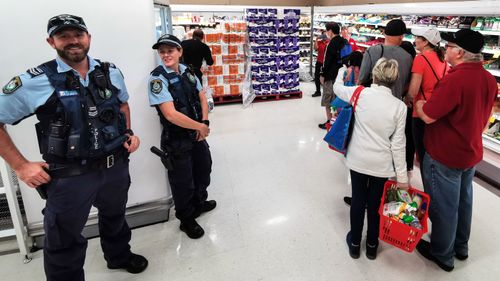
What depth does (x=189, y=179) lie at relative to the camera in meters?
A: 2.65

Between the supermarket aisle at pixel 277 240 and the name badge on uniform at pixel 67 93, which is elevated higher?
the name badge on uniform at pixel 67 93

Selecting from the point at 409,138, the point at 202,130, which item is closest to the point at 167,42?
the point at 202,130

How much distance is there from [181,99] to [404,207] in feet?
6.01

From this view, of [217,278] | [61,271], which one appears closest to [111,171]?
[61,271]

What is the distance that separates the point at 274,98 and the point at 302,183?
3.86 metres

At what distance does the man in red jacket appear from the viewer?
6.32 ft

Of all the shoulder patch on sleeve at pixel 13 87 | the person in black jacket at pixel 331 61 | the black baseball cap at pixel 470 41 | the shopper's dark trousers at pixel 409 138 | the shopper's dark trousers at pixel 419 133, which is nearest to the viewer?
the shoulder patch on sleeve at pixel 13 87

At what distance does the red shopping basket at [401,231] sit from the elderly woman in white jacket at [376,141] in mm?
111

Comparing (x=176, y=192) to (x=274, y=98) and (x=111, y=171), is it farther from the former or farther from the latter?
(x=274, y=98)

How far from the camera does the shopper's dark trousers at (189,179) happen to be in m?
2.58

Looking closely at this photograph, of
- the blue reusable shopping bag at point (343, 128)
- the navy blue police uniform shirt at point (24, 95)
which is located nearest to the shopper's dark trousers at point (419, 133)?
the blue reusable shopping bag at point (343, 128)

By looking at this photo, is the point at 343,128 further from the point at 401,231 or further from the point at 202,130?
the point at 202,130

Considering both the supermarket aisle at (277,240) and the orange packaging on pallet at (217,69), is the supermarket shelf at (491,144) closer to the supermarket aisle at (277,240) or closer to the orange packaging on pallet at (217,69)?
the supermarket aisle at (277,240)

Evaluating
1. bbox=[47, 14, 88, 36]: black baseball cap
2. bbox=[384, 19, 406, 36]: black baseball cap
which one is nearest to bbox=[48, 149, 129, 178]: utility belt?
bbox=[47, 14, 88, 36]: black baseball cap
